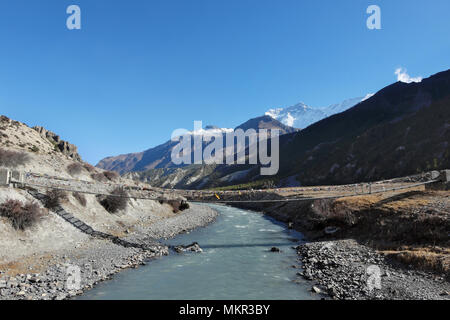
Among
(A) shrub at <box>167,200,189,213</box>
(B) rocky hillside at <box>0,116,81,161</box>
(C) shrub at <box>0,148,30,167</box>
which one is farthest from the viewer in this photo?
(B) rocky hillside at <box>0,116,81,161</box>

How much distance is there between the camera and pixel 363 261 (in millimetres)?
20531

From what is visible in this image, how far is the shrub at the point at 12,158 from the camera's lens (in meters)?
34.6

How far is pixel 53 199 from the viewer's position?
26.1 metres

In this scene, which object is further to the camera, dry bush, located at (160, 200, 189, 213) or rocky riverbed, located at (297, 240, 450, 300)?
dry bush, located at (160, 200, 189, 213)

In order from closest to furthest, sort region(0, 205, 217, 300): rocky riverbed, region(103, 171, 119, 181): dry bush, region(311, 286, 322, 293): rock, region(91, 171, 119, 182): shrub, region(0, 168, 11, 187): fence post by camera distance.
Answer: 1. region(0, 205, 217, 300): rocky riverbed
2. region(311, 286, 322, 293): rock
3. region(0, 168, 11, 187): fence post
4. region(91, 171, 119, 182): shrub
5. region(103, 171, 119, 181): dry bush

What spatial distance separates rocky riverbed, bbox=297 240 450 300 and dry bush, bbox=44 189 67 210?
2339 centimetres

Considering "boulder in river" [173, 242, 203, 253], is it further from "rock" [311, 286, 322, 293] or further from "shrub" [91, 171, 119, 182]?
"shrub" [91, 171, 119, 182]

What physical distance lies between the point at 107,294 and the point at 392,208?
2781cm

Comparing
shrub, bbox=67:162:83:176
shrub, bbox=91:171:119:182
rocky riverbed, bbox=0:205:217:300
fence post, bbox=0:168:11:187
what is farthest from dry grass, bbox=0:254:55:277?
shrub, bbox=91:171:119:182

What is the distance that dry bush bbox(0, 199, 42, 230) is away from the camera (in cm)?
2078

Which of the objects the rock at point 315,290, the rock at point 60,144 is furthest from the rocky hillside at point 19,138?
the rock at point 315,290

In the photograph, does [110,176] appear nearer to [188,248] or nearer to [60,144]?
[188,248]

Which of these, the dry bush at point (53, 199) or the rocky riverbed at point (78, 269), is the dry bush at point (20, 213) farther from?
the rocky riverbed at point (78, 269)
